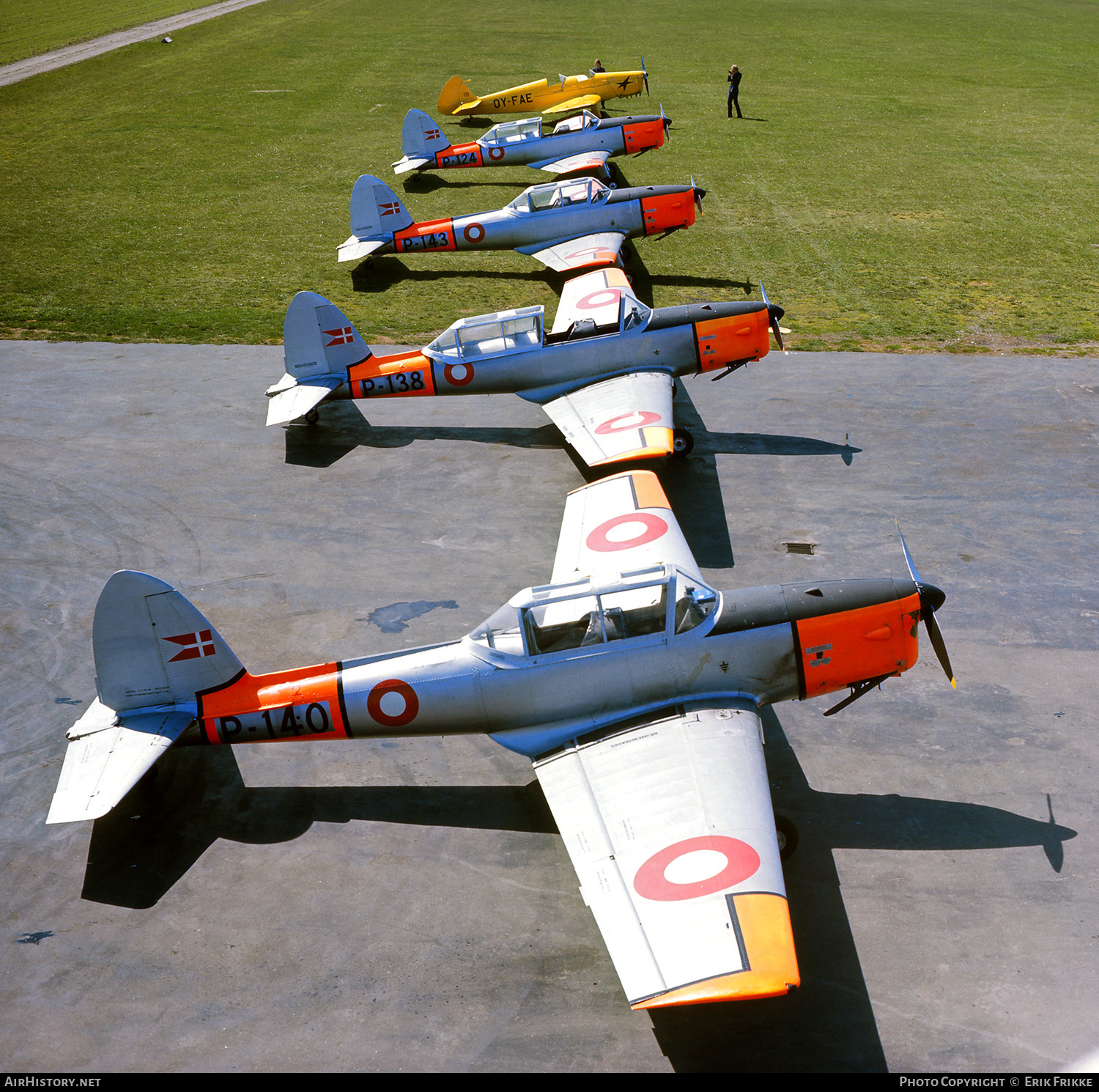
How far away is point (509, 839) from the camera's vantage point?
801 cm

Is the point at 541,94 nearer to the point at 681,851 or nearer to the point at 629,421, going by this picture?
the point at 629,421

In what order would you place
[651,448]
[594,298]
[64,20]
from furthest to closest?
[64,20] < [594,298] < [651,448]

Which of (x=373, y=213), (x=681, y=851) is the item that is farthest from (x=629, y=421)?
(x=373, y=213)

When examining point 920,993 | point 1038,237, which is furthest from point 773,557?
point 1038,237

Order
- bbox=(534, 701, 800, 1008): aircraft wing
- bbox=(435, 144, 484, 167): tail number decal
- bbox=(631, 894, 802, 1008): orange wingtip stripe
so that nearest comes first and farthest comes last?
bbox=(631, 894, 802, 1008): orange wingtip stripe < bbox=(534, 701, 800, 1008): aircraft wing < bbox=(435, 144, 484, 167): tail number decal

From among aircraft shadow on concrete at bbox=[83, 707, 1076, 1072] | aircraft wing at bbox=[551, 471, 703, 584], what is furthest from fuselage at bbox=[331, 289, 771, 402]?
aircraft shadow on concrete at bbox=[83, 707, 1076, 1072]

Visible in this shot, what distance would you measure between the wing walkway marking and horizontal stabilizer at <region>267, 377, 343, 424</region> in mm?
34150

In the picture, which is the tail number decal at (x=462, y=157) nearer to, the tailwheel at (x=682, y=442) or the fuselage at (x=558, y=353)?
the fuselage at (x=558, y=353)

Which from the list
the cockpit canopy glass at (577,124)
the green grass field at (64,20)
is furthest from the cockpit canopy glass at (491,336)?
the green grass field at (64,20)

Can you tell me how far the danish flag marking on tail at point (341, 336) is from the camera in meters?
14.7

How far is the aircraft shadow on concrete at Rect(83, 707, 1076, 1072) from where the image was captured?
257 inches

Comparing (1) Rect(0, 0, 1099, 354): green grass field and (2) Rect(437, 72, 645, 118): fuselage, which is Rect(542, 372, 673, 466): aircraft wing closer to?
(1) Rect(0, 0, 1099, 354): green grass field

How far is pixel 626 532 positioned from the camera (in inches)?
407

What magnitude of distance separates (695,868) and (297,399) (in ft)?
32.9
